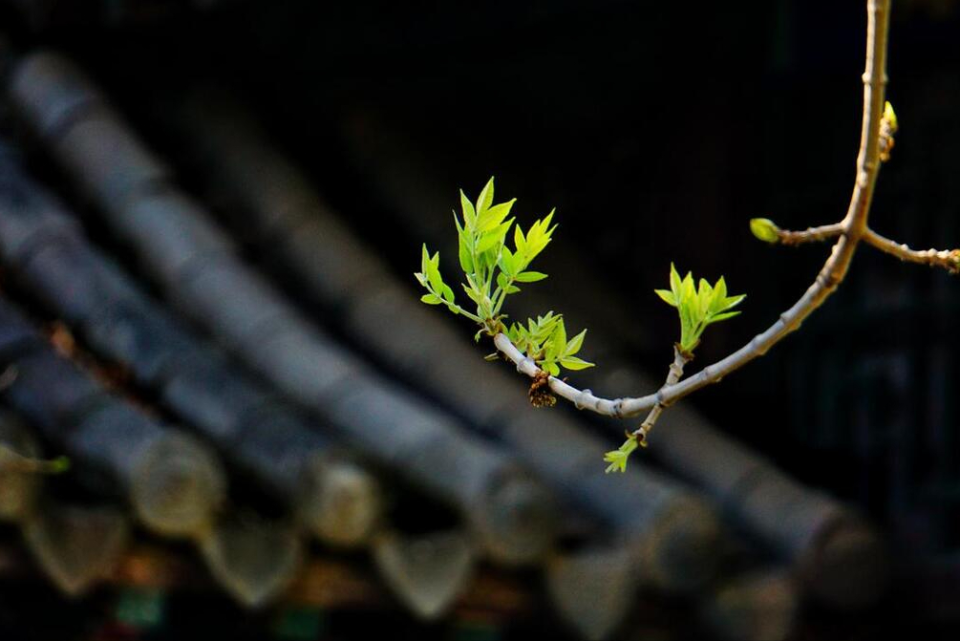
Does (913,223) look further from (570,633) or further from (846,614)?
(570,633)

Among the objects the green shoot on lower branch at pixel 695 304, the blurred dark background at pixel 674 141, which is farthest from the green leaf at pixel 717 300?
the blurred dark background at pixel 674 141

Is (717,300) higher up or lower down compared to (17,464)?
lower down

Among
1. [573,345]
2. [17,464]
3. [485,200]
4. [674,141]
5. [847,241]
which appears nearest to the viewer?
[847,241]

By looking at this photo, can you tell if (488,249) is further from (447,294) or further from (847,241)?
(847,241)

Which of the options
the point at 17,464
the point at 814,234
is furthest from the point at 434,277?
the point at 17,464

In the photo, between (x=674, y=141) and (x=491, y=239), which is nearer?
(x=491, y=239)

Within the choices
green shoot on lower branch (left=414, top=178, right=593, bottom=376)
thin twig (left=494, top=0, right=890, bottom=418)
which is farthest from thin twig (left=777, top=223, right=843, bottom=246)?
green shoot on lower branch (left=414, top=178, right=593, bottom=376)

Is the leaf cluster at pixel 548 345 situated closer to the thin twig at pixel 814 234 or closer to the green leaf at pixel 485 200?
the green leaf at pixel 485 200
